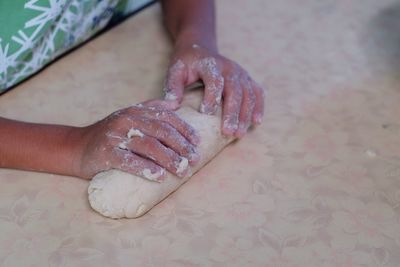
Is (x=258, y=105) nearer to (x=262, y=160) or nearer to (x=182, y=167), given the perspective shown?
(x=262, y=160)

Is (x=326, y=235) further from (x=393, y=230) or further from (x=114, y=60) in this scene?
(x=114, y=60)

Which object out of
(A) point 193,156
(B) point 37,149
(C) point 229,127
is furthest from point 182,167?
(B) point 37,149

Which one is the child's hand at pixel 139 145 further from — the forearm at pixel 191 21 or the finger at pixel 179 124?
the forearm at pixel 191 21

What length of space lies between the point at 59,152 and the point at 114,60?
349 mm

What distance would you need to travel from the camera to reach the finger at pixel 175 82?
96 centimetres

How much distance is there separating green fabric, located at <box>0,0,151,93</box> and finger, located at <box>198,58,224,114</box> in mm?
291

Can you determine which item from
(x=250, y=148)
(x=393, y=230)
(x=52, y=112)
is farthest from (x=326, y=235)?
(x=52, y=112)

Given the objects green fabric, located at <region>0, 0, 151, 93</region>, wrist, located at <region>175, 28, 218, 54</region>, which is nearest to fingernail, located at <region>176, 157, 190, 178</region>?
wrist, located at <region>175, 28, 218, 54</region>

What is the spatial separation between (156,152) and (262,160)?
22 centimetres

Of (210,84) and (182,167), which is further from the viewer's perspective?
(210,84)

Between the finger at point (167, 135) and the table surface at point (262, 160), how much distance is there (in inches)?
2.9

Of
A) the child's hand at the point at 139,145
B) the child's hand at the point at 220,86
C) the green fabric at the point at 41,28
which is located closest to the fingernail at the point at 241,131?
the child's hand at the point at 220,86

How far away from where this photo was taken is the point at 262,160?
96cm

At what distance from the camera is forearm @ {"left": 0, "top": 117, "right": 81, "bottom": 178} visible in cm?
87
